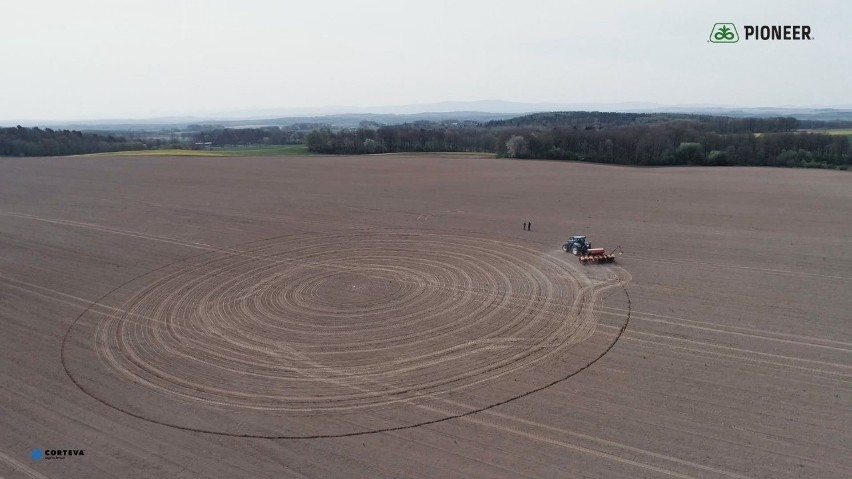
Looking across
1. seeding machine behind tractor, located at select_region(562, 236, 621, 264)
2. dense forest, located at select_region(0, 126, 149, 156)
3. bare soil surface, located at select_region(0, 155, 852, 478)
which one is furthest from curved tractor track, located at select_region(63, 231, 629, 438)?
dense forest, located at select_region(0, 126, 149, 156)

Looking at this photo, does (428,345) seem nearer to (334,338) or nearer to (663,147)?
(334,338)

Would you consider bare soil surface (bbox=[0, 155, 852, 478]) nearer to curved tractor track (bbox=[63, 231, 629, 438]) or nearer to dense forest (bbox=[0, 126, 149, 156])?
curved tractor track (bbox=[63, 231, 629, 438])

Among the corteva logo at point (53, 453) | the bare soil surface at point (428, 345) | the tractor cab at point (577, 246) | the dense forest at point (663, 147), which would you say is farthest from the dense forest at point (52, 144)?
the tractor cab at point (577, 246)

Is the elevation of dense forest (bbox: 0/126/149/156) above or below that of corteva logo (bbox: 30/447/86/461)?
above

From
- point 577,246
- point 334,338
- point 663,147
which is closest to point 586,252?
point 577,246

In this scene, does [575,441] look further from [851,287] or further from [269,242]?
[269,242]

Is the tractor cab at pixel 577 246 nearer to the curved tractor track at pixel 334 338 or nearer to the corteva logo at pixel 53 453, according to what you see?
the curved tractor track at pixel 334 338
